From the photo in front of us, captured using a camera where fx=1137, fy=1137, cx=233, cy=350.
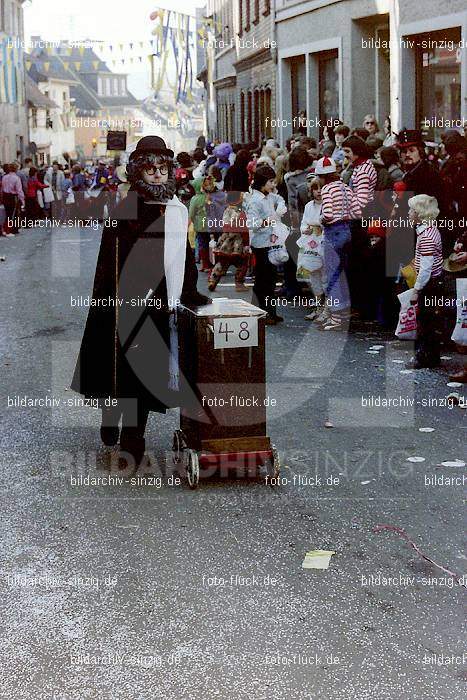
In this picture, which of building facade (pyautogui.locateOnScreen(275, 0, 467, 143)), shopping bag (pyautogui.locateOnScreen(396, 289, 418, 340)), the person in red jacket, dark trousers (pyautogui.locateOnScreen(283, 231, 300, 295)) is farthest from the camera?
the person in red jacket

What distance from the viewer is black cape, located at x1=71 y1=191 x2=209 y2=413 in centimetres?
651

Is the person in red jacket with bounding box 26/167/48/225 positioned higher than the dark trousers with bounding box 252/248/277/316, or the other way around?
the person in red jacket with bounding box 26/167/48/225

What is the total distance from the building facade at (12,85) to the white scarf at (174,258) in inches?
1670

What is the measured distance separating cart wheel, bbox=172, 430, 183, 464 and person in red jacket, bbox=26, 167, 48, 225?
2481 centimetres

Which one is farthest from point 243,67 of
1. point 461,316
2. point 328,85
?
point 461,316

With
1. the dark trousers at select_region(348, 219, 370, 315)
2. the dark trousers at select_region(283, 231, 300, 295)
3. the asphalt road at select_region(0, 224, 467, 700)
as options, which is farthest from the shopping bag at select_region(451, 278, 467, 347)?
the dark trousers at select_region(283, 231, 300, 295)

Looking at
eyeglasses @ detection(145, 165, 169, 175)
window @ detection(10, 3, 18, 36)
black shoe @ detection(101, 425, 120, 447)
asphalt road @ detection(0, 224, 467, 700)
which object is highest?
window @ detection(10, 3, 18, 36)

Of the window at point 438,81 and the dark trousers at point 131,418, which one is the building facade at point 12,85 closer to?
the window at point 438,81

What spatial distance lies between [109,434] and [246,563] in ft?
6.35

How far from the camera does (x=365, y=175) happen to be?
36.7 ft

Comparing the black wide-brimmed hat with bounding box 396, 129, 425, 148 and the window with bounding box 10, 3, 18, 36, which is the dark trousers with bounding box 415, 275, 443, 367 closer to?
the black wide-brimmed hat with bounding box 396, 129, 425, 148

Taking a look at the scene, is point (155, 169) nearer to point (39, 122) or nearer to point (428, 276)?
point (428, 276)

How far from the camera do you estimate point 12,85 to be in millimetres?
52469

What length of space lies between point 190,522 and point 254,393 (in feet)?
2.96
